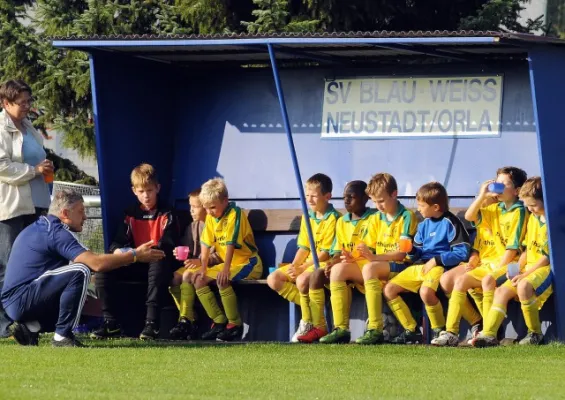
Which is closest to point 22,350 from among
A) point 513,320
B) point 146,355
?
point 146,355

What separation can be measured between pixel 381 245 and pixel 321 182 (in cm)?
80

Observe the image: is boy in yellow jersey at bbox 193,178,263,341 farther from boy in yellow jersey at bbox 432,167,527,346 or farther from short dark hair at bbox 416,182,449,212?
boy in yellow jersey at bbox 432,167,527,346

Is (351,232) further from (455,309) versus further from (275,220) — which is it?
(455,309)

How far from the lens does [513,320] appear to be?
11531 millimetres

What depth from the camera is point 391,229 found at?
11812mm

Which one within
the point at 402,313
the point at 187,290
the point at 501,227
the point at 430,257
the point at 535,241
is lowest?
the point at 402,313

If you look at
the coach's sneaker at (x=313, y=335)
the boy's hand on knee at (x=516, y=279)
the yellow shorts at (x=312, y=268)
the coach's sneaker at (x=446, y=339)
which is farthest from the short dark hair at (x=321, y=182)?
the boy's hand on knee at (x=516, y=279)

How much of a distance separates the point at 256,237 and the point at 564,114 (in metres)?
3.28

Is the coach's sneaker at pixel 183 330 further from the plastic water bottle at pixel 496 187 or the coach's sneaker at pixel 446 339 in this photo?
the plastic water bottle at pixel 496 187

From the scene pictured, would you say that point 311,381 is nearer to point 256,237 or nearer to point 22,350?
point 22,350

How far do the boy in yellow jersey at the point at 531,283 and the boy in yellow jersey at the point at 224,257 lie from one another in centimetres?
240

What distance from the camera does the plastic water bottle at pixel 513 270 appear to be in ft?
36.1

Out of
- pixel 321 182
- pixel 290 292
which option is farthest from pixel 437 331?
pixel 321 182

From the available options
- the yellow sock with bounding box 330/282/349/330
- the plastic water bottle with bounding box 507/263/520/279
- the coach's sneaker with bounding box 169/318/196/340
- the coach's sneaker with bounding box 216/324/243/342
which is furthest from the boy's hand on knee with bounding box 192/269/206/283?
the plastic water bottle with bounding box 507/263/520/279
